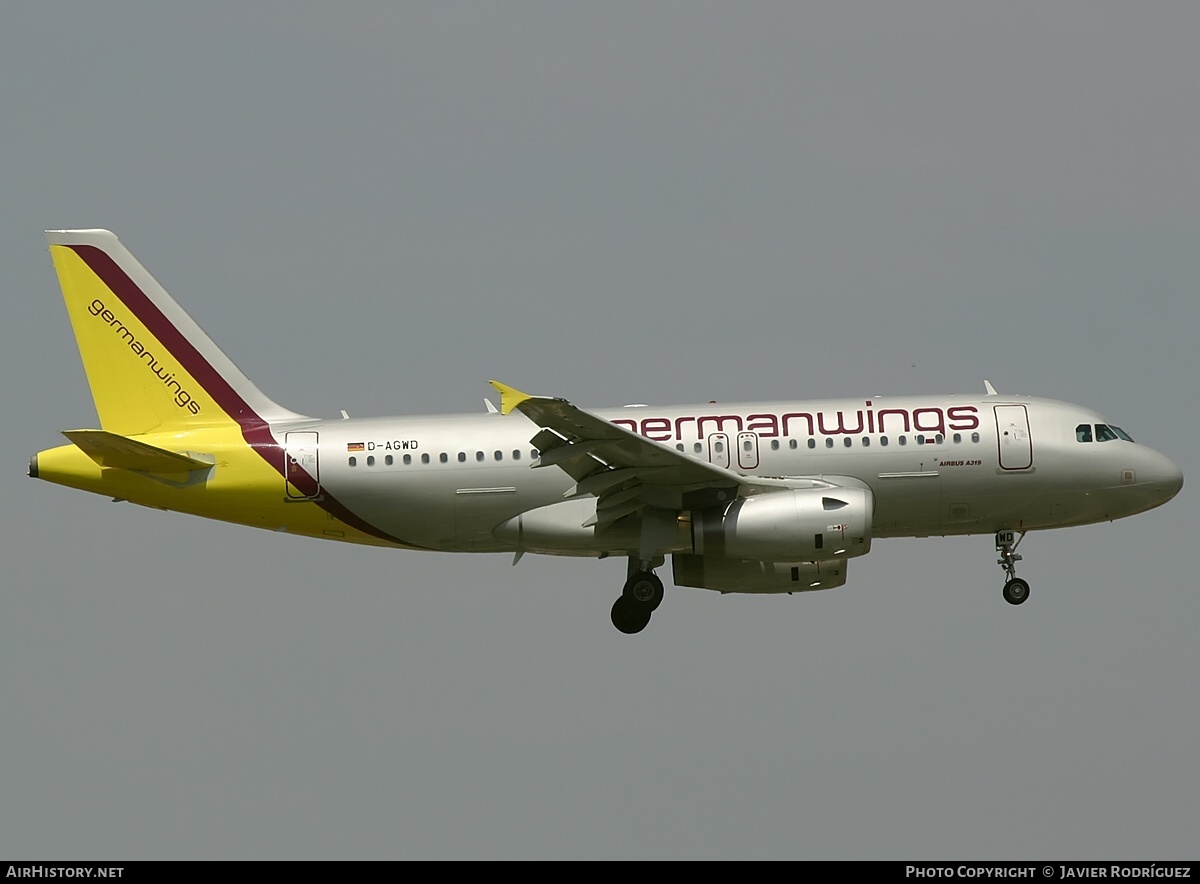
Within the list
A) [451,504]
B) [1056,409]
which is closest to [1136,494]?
[1056,409]

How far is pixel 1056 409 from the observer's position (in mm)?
38156

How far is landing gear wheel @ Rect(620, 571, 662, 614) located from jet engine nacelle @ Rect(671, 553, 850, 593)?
1.09 metres

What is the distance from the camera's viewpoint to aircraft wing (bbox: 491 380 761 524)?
110 ft

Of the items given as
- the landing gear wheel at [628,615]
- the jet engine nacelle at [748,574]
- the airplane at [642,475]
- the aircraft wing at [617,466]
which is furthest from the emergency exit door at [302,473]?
the jet engine nacelle at [748,574]

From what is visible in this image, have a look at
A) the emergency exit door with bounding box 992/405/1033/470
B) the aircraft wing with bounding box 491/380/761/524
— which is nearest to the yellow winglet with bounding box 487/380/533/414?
the aircraft wing with bounding box 491/380/761/524

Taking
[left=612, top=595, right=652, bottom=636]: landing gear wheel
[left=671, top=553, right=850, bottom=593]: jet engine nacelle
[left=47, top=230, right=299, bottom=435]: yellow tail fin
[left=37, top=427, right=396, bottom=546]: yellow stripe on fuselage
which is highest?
[left=47, top=230, right=299, bottom=435]: yellow tail fin

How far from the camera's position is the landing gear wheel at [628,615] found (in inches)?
1480

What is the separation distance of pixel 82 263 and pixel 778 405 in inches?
666

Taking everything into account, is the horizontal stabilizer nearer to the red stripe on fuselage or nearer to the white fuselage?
the red stripe on fuselage

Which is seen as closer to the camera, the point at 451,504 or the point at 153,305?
the point at 451,504

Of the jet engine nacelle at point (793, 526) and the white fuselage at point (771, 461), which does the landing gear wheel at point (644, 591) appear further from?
the jet engine nacelle at point (793, 526)

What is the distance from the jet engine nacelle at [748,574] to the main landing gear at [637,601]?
109 cm

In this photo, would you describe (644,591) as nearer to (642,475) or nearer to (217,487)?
(642,475)

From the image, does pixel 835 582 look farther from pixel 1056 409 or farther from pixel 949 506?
pixel 1056 409
